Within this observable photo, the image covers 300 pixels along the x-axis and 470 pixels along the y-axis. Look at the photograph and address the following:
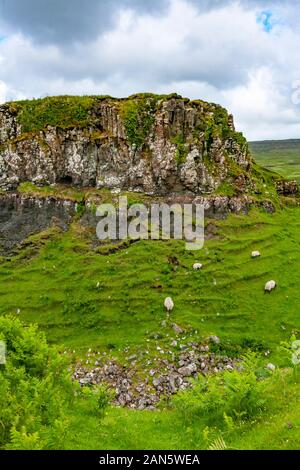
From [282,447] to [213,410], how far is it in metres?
5.71

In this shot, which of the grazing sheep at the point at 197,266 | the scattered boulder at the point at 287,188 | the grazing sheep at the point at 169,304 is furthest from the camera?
the scattered boulder at the point at 287,188

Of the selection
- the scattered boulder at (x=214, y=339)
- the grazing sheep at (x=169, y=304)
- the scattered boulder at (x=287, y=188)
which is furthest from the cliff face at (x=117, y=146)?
the scattered boulder at (x=214, y=339)

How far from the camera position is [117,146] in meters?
62.2

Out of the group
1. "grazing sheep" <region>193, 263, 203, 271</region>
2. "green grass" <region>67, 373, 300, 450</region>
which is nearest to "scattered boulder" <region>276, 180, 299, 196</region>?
"grazing sheep" <region>193, 263, 203, 271</region>

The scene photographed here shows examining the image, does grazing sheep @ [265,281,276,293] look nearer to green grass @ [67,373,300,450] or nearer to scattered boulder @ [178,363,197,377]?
scattered boulder @ [178,363,197,377]

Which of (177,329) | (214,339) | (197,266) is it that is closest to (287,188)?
(197,266)

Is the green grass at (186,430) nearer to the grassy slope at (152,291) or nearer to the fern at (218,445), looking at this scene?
the fern at (218,445)

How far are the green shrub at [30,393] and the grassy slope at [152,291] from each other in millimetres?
15556

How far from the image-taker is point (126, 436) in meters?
18.9

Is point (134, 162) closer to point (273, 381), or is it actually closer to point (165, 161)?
point (165, 161)

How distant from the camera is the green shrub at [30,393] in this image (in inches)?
570

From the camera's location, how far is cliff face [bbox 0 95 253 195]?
61.2m

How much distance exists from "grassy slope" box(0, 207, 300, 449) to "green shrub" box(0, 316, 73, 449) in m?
15.6

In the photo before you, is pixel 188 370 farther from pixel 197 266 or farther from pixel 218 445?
pixel 218 445
